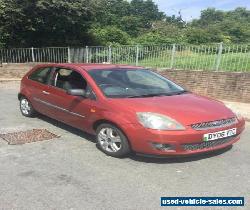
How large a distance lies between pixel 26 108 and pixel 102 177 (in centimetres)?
423

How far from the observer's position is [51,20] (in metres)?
22.4

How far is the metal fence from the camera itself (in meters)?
12.1

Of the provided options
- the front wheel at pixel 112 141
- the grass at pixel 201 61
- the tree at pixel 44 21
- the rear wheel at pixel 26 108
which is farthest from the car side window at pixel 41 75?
the tree at pixel 44 21

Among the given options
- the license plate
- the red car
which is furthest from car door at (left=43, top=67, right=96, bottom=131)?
the license plate

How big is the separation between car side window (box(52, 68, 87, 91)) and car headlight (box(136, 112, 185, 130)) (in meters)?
1.53

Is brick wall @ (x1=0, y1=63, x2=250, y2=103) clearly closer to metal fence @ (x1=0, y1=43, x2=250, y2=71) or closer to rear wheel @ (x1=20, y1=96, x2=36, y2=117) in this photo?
metal fence @ (x1=0, y1=43, x2=250, y2=71)

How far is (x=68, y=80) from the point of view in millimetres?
7012

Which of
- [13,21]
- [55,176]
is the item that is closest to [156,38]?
[13,21]

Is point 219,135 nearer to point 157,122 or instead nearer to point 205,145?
point 205,145

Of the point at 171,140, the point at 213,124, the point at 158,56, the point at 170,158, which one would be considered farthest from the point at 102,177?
the point at 158,56

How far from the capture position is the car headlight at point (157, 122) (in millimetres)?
5195

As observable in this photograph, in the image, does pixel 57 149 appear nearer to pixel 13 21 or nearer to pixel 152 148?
pixel 152 148

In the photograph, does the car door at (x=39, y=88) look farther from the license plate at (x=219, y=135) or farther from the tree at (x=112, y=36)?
the tree at (x=112, y=36)

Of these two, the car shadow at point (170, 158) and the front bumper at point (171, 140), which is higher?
the front bumper at point (171, 140)
